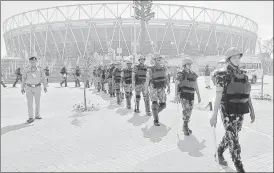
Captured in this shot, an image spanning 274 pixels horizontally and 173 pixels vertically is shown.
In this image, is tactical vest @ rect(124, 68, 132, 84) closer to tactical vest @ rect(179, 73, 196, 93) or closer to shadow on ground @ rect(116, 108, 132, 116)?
shadow on ground @ rect(116, 108, 132, 116)

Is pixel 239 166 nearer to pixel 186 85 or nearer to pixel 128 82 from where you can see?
pixel 186 85

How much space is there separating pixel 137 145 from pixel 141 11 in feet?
92.3

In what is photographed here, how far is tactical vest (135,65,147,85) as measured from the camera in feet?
28.4

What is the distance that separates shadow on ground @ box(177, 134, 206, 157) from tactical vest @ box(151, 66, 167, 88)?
1.54 m

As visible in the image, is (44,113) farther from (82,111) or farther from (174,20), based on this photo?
(174,20)

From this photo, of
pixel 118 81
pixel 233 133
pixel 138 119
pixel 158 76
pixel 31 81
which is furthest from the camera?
pixel 118 81

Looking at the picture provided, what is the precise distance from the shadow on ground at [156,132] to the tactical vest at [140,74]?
1.97 meters

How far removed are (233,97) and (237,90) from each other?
0.37 ft

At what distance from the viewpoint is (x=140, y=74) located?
8.70m

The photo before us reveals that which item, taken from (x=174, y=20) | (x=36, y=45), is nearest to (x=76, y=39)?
(x=36, y=45)

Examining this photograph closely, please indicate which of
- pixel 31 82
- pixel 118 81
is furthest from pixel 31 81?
pixel 118 81

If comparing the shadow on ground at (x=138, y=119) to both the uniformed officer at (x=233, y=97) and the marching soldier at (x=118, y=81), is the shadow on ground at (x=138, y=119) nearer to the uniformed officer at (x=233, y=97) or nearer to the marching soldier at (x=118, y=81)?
the marching soldier at (x=118, y=81)

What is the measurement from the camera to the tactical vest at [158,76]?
23.0 feet

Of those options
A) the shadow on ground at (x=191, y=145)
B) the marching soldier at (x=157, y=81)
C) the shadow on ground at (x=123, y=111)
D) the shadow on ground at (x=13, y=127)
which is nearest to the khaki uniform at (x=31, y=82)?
the shadow on ground at (x=13, y=127)
